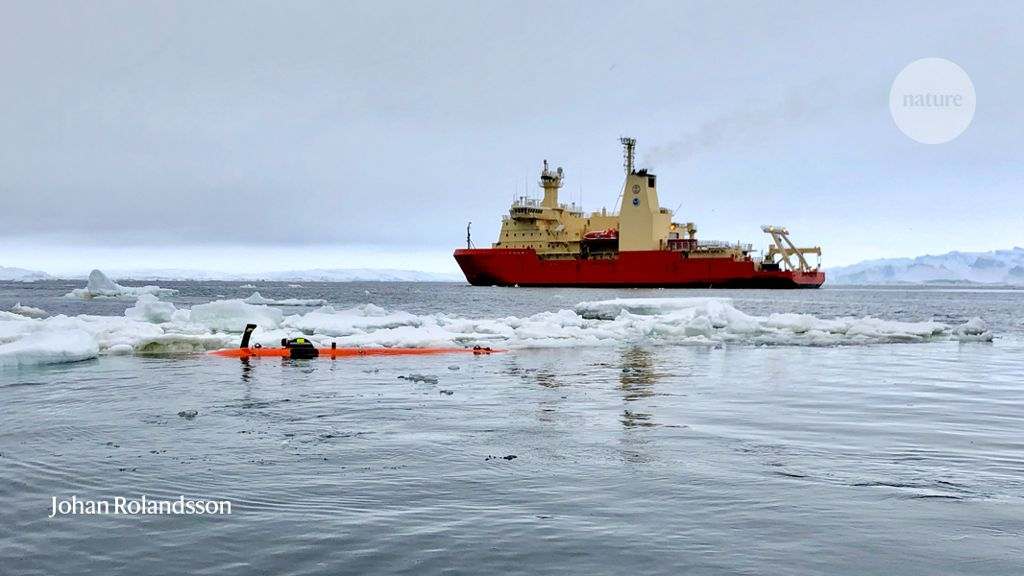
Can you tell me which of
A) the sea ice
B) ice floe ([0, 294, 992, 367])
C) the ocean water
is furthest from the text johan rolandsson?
the sea ice

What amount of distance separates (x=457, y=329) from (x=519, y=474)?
15285 mm

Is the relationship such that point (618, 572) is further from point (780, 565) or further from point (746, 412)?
point (746, 412)

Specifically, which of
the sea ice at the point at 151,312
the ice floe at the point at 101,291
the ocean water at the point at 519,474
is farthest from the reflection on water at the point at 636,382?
the ice floe at the point at 101,291

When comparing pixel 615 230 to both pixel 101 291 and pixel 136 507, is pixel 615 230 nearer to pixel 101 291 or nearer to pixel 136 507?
pixel 101 291

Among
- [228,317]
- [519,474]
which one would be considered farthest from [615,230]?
[519,474]

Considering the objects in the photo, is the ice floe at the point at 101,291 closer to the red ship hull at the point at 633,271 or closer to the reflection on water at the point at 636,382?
the red ship hull at the point at 633,271

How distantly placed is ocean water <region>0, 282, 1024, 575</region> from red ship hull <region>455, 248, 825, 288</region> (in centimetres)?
5017

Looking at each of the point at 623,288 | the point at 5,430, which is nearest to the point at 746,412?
the point at 5,430

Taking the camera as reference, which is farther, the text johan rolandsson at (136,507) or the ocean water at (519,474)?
the text johan rolandsson at (136,507)

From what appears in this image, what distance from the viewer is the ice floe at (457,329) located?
18.1 meters

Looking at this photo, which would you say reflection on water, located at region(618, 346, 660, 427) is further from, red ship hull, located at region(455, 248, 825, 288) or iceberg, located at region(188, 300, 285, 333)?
red ship hull, located at region(455, 248, 825, 288)

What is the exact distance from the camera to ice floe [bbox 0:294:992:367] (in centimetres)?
1808

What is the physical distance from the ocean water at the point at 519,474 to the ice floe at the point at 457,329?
552 centimetres

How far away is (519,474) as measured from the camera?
6.36 m
